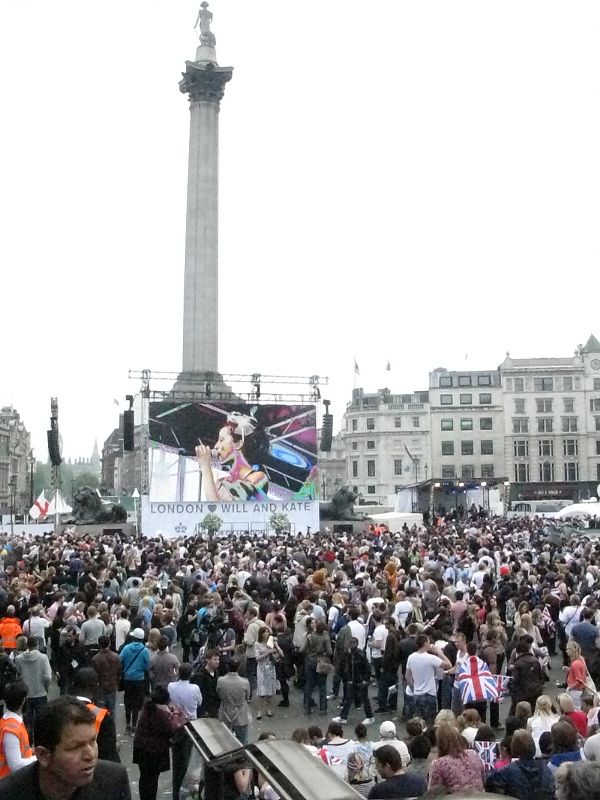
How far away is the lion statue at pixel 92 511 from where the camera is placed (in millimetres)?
49406

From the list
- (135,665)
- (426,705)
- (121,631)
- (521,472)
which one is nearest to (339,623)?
(426,705)

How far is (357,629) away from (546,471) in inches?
3085

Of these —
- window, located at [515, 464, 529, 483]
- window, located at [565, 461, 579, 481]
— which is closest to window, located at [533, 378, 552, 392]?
window, located at [565, 461, 579, 481]

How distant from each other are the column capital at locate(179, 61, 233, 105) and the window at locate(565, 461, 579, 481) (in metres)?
50.6

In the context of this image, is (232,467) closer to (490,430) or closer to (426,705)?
(426,705)

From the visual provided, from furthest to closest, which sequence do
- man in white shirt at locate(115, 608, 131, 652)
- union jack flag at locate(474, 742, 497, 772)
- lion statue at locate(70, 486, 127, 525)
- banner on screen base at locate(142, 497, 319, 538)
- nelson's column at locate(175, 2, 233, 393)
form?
1. nelson's column at locate(175, 2, 233, 393)
2. lion statue at locate(70, 486, 127, 525)
3. banner on screen base at locate(142, 497, 319, 538)
4. man in white shirt at locate(115, 608, 131, 652)
5. union jack flag at locate(474, 742, 497, 772)

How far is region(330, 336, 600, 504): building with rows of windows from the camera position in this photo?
89000 millimetres

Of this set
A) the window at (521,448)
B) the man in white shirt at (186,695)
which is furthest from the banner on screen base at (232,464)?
the window at (521,448)

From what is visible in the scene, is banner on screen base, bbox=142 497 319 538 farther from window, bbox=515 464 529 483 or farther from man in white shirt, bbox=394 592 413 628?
window, bbox=515 464 529 483

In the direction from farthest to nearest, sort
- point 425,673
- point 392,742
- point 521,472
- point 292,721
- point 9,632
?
point 521,472
point 292,721
point 9,632
point 425,673
point 392,742

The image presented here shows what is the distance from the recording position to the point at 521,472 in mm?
89312

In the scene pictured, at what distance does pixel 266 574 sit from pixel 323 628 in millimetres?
7093

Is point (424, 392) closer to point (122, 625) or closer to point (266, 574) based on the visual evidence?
point (266, 574)

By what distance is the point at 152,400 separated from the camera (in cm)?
5162
